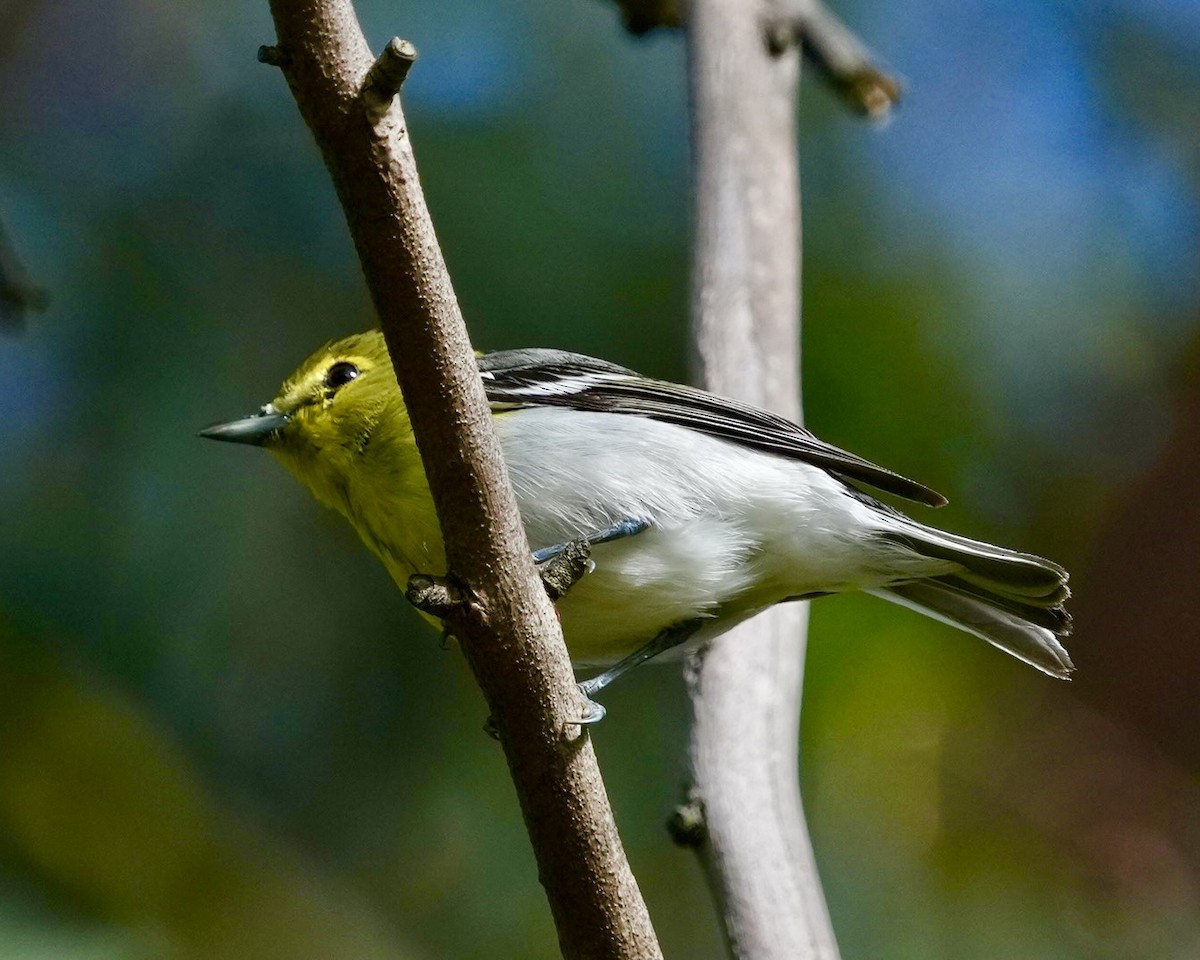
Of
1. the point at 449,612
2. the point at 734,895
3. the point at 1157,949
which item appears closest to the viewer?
the point at 449,612

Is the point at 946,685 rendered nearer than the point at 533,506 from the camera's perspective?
No

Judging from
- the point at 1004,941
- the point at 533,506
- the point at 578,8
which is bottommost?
the point at 1004,941

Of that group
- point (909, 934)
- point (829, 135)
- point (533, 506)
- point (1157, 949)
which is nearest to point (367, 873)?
point (909, 934)

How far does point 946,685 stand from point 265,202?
349 centimetres

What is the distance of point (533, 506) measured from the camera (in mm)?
3004

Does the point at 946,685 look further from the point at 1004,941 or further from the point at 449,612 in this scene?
the point at 449,612

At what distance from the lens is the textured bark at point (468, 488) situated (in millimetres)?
1688

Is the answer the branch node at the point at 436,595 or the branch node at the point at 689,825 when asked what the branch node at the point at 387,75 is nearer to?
the branch node at the point at 436,595

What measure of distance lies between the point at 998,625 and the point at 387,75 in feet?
7.03

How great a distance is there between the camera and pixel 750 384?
11.9ft

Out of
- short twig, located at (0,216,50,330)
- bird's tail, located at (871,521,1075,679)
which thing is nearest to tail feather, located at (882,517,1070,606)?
bird's tail, located at (871,521,1075,679)

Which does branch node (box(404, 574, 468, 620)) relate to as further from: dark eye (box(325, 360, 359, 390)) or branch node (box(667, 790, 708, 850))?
dark eye (box(325, 360, 359, 390))

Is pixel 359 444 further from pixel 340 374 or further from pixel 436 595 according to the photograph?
pixel 436 595

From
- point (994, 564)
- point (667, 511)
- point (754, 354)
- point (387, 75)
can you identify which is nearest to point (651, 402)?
point (667, 511)
